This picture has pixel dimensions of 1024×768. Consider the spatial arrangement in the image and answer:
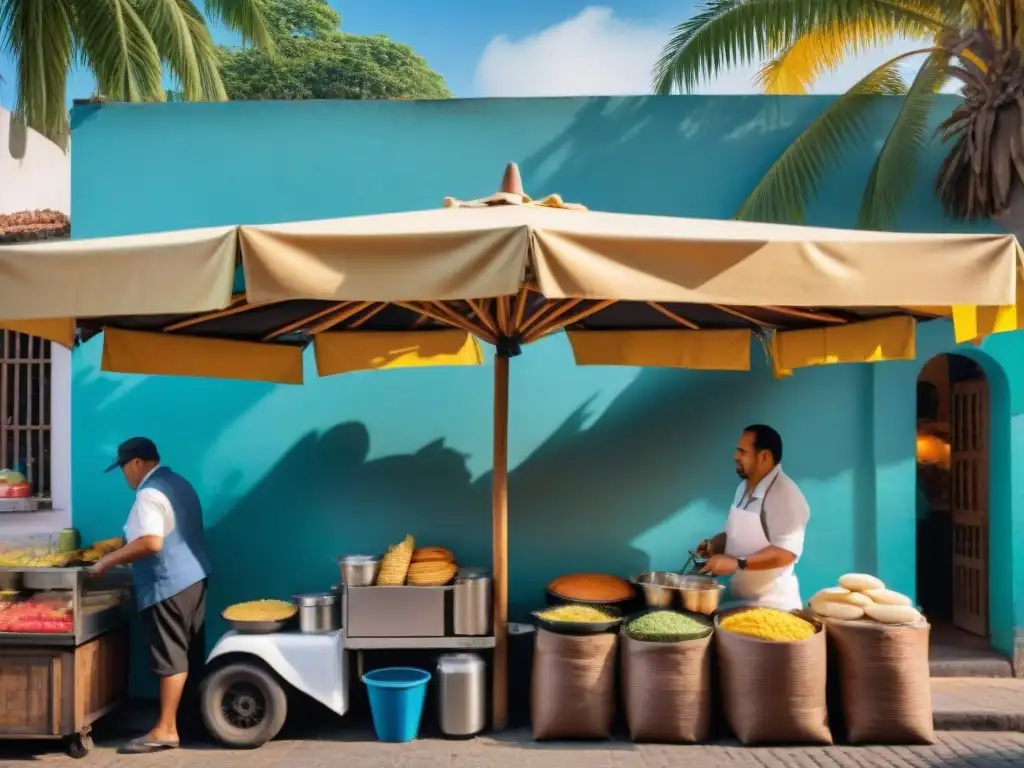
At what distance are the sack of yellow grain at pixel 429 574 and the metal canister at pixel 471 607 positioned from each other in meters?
0.16

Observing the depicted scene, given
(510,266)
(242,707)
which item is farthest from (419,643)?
(510,266)

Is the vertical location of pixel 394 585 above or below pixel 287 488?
below

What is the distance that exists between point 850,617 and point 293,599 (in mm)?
3272

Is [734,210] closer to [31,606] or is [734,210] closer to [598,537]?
[598,537]

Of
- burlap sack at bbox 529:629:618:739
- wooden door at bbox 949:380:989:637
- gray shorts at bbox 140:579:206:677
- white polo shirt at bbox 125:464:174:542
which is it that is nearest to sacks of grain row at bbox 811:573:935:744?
burlap sack at bbox 529:629:618:739

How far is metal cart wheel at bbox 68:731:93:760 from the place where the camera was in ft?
16.9

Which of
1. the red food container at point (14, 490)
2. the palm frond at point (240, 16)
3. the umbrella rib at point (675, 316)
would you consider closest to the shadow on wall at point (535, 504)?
the umbrella rib at point (675, 316)

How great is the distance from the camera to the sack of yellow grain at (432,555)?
18.7 ft

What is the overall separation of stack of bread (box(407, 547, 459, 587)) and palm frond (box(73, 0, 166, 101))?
1019 centimetres

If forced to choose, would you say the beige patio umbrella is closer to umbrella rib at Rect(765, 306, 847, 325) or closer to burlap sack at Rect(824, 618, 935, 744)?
umbrella rib at Rect(765, 306, 847, 325)

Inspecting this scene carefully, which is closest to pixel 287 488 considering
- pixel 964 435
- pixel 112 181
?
pixel 112 181

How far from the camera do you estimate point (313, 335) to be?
610 cm

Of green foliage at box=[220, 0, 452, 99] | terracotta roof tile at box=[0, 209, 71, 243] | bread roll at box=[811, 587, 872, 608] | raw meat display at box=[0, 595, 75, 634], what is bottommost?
raw meat display at box=[0, 595, 75, 634]

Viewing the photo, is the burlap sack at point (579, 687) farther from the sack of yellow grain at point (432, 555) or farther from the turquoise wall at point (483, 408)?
the turquoise wall at point (483, 408)
